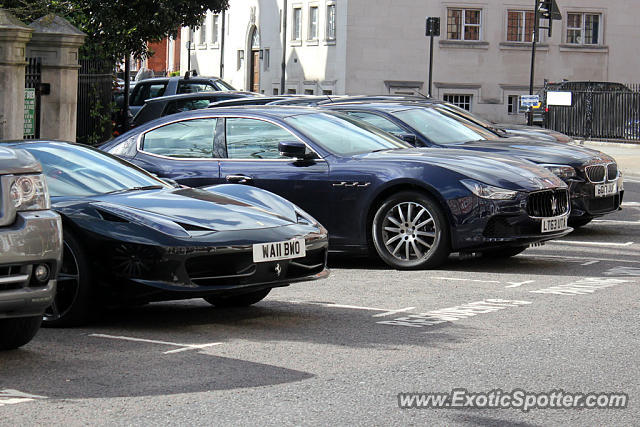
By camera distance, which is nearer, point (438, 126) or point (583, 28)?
point (438, 126)

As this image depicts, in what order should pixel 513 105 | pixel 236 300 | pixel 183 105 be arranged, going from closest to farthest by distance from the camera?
pixel 236 300
pixel 183 105
pixel 513 105

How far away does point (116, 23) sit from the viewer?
1003 inches

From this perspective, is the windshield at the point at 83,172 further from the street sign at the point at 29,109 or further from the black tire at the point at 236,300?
the street sign at the point at 29,109

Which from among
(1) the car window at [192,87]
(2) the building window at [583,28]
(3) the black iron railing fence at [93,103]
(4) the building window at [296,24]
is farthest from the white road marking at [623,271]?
(4) the building window at [296,24]

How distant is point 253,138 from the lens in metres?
11.7

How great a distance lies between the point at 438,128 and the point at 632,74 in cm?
4360

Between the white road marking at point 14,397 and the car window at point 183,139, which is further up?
the car window at point 183,139

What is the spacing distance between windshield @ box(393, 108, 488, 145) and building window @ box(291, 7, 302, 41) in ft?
143

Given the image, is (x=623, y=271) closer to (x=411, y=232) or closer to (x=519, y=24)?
(x=411, y=232)

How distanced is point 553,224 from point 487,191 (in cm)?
76

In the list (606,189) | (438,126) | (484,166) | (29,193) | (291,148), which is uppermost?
(438,126)

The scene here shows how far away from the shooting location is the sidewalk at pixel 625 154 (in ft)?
88.0

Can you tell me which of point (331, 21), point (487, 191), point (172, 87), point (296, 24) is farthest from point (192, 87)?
point (296, 24)

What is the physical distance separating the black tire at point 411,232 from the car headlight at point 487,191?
0.34 m
